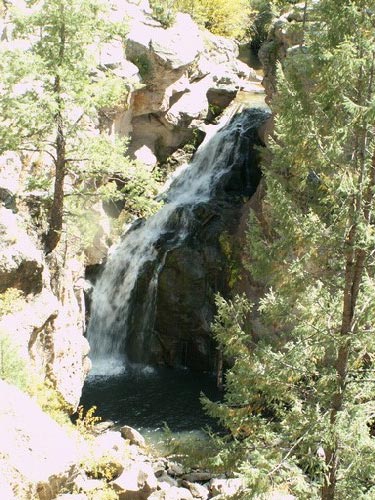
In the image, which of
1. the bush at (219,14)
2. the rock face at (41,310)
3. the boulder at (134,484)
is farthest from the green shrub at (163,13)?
the boulder at (134,484)

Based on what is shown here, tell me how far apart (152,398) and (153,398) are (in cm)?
3

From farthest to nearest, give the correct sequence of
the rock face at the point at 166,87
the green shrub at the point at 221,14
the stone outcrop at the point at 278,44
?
the green shrub at the point at 221,14, the rock face at the point at 166,87, the stone outcrop at the point at 278,44

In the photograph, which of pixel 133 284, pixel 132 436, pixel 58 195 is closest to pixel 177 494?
pixel 132 436

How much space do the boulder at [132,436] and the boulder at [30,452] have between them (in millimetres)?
8129

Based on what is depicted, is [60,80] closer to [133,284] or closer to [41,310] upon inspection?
[41,310]

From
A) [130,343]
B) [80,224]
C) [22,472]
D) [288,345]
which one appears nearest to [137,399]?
[130,343]

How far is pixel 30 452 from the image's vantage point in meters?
6.90

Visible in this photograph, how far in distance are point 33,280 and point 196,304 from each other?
9388 mm

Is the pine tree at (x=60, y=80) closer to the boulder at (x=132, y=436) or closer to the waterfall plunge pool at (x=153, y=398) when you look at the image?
the boulder at (x=132, y=436)

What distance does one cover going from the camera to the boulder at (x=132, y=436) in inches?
611

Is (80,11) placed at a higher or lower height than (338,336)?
higher

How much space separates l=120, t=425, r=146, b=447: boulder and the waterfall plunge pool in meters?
0.67

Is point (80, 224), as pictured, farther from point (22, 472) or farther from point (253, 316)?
point (22, 472)

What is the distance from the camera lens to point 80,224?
15344 millimetres
